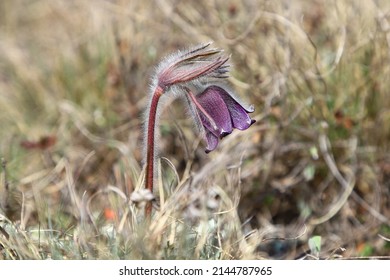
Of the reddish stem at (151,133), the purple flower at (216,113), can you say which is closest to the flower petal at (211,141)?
the purple flower at (216,113)

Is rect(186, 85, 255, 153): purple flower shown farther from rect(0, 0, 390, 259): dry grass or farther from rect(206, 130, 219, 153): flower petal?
rect(0, 0, 390, 259): dry grass

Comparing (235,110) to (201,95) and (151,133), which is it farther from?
(151,133)

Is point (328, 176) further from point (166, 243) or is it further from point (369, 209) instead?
point (166, 243)

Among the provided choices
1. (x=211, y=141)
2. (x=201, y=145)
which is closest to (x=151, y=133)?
(x=211, y=141)

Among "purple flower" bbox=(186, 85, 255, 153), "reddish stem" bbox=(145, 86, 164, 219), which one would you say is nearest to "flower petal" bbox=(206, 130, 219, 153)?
"purple flower" bbox=(186, 85, 255, 153)

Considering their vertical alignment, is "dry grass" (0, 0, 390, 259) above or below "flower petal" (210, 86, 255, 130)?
below

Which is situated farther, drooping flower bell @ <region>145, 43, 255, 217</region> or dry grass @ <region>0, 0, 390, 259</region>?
dry grass @ <region>0, 0, 390, 259</region>
